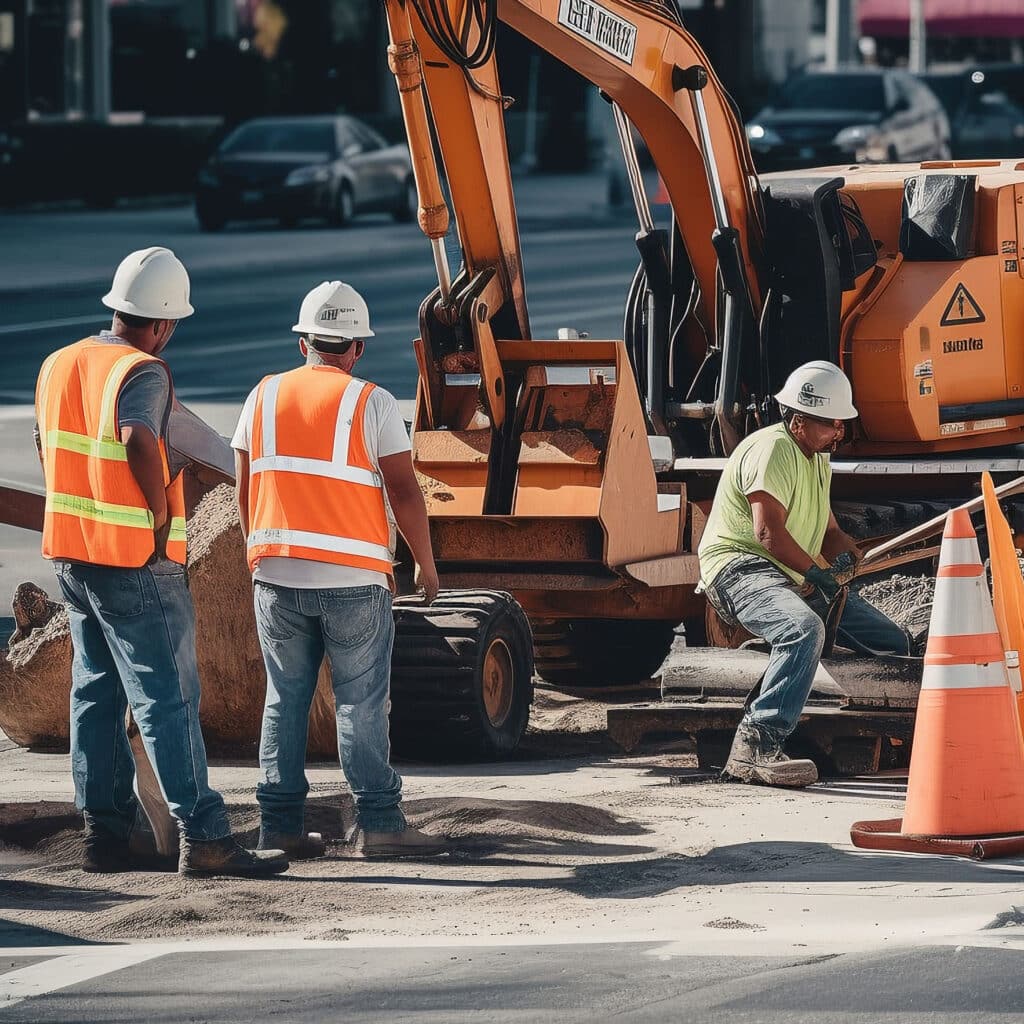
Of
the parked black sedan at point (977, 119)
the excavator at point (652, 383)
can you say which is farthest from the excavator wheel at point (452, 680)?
the parked black sedan at point (977, 119)

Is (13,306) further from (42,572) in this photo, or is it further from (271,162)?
(42,572)

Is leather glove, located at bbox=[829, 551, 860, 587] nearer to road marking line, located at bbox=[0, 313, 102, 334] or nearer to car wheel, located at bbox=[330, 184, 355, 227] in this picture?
road marking line, located at bbox=[0, 313, 102, 334]

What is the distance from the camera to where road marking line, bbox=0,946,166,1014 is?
6.36 metres

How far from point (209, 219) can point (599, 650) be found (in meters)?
23.7

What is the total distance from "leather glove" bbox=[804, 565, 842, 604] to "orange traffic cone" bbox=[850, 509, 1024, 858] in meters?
1.05

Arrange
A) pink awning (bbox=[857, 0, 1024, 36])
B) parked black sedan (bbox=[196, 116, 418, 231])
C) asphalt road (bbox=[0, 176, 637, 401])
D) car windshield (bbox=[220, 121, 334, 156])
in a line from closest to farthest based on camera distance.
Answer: asphalt road (bbox=[0, 176, 637, 401]), parked black sedan (bbox=[196, 116, 418, 231]), car windshield (bbox=[220, 121, 334, 156]), pink awning (bbox=[857, 0, 1024, 36])

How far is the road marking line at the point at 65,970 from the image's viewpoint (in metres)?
6.36

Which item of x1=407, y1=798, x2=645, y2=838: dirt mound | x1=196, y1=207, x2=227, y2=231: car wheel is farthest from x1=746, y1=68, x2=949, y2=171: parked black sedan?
x1=407, y1=798, x2=645, y2=838: dirt mound

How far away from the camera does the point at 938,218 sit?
11.5m

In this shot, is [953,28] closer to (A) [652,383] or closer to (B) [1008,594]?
(A) [652,383]

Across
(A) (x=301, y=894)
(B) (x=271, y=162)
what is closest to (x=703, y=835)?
(A) (x=301, y=894)

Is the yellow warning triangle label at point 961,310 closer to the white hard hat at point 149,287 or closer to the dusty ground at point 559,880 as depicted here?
the dusty ground at point 559,880

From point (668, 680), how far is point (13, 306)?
18.2 m

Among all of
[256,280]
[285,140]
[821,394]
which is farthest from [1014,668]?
[285,140]
